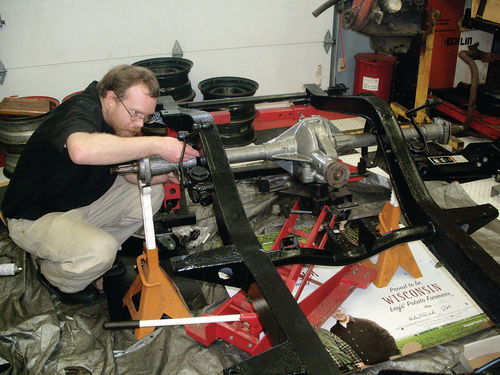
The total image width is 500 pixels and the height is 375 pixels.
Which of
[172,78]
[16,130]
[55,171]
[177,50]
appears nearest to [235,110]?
[172,78]

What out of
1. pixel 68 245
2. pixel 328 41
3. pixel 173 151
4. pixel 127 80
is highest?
pixel 328 41

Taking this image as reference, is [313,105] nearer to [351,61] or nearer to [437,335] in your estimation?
[437,335]

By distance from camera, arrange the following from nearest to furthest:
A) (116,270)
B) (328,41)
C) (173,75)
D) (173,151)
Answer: (173,151)
(116,270)
(173,75)
(328,41)

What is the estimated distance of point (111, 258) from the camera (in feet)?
6.98

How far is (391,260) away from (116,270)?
1569mm

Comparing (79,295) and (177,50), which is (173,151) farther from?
(177,50)

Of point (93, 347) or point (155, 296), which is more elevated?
point (155, 296)

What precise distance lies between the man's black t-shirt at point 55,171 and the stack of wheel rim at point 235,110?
5.59 ft

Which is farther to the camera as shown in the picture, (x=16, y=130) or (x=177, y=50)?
(x=177, y=50)

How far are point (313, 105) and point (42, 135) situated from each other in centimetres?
142

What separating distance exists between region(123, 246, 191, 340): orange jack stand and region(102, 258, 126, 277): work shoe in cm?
47

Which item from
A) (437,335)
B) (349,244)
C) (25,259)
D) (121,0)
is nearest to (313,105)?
(349,244)

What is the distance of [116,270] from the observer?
8.20ft

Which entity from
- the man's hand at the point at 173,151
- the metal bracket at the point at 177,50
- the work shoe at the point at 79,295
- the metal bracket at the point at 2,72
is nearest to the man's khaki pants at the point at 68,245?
the work shoe at the point at 79,295
